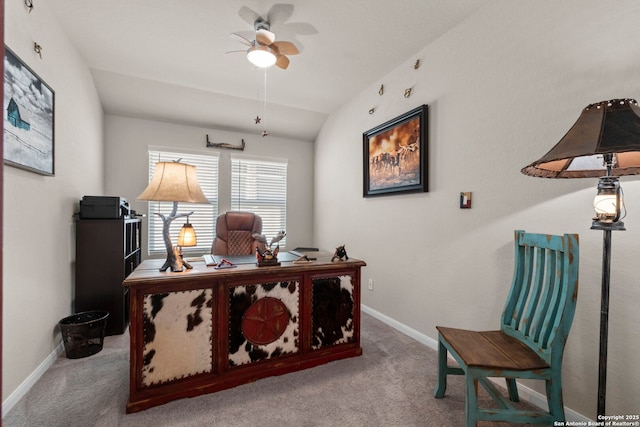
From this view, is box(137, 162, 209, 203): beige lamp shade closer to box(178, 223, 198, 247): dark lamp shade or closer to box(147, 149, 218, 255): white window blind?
box(178, 223, 198, 247): dark lamp shade

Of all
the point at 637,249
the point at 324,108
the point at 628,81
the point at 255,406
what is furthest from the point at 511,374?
the point at 324,108

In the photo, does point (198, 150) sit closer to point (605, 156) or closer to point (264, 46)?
point (264, 46)

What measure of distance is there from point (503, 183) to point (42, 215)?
11.0 ft

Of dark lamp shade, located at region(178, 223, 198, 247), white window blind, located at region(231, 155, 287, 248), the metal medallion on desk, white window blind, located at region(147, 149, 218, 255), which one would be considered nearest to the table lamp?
dark lamp shade, located at region(178, 223, 198, 247)

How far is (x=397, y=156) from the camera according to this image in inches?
120

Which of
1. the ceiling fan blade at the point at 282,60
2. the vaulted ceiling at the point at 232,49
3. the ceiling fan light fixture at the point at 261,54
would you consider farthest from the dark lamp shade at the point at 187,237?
the vaulted ceiling at the point at 232,49

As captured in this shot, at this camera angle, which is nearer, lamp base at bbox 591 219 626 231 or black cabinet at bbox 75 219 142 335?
lamp base at bbox 591 219 626 231

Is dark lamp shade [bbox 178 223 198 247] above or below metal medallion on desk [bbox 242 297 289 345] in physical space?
above

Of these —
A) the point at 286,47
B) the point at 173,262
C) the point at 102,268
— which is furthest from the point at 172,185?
the point at 102,268

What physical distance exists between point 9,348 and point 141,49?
2.61 m

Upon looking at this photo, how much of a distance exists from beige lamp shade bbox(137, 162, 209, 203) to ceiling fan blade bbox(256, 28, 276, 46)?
1.16 meters

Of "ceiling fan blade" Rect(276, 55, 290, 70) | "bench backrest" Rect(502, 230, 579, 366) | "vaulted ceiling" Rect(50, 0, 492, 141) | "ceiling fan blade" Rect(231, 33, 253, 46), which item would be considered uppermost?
"vaulted ceiling" Rect(50, 0, 492, 141)

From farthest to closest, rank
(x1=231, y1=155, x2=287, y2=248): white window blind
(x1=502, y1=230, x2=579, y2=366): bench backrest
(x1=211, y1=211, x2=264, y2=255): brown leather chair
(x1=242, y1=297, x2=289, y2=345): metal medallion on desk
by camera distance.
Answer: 1. (x1=231, y1=155, x2=287, y2=248): white window blind
2. (x1=211, y1=211, x2=264, y2=255): brown leather chair
3. (x1=242, y1=297, x2=289, y2=345): metal medallion on desk
4. (x1=502, y1=230, x2=579, y2=366): bench backrest

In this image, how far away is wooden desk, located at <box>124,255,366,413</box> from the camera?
1823 millimetres
